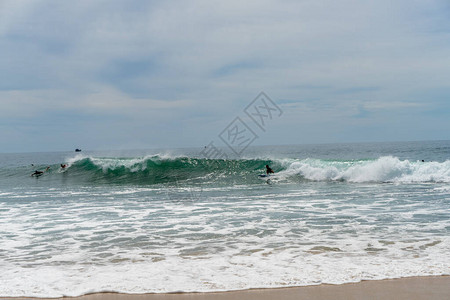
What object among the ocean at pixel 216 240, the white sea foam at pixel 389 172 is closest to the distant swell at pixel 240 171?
the white sea foam at pixel 389 172

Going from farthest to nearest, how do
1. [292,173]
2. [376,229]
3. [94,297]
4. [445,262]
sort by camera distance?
[292,173], [376,229], [445,262], [94,297]

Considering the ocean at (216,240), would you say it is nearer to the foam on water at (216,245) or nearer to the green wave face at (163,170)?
the foam on water at (216,245)

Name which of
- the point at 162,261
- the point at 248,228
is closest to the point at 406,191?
the point at 248,228

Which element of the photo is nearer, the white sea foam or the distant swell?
the white sea foam

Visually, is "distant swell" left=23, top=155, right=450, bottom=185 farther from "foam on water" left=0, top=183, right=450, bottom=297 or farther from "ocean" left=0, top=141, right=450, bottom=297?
"foam on water" left=0, top=183, right=450, bottom=297

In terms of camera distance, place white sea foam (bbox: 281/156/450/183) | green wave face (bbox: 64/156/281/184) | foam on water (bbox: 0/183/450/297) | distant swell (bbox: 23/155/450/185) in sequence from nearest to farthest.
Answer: foam on water (bbox: 0/183/450/297) < white sea foam (bbox: 281/156/450/183) < distant swell (bbox: 23/155/450/185) < green wave face (bbox: 64/156/281/184)

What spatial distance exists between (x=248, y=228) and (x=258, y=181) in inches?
486

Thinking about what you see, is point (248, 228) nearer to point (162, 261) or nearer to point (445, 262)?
point (162, 261)

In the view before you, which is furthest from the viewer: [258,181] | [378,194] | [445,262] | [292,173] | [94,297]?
[292,173]

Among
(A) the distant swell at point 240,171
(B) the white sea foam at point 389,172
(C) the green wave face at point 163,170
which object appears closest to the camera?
(B) the white sea foam at point 389,172

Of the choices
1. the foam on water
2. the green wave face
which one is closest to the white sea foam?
the green wave face

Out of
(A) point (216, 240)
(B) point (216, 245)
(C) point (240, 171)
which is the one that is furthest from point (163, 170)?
(B) point (216, 245)

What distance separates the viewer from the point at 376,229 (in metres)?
7.72

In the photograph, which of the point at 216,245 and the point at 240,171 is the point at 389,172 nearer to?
the point at 240,171
